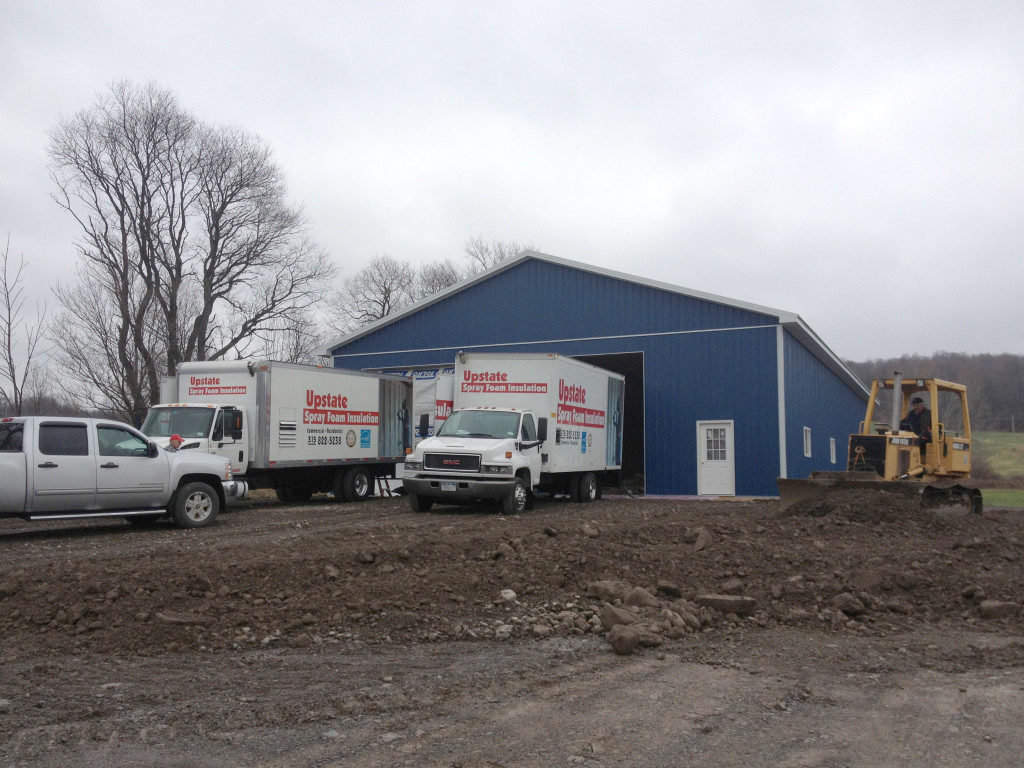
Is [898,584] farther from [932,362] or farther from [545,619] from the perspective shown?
[932,362]

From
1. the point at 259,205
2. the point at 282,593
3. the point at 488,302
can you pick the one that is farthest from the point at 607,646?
the point at 259,205

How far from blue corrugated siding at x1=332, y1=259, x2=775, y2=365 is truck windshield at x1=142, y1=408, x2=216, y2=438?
33.9 ft

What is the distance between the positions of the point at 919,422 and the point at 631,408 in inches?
445

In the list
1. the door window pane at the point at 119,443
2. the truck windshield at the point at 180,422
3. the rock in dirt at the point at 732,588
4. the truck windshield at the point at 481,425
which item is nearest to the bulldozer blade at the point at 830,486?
the truck windshield at the point at 481,425

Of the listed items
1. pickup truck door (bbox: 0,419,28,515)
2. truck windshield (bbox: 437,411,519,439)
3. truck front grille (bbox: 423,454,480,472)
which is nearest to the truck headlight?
truck front grille (bbox: 423,454,480,472)

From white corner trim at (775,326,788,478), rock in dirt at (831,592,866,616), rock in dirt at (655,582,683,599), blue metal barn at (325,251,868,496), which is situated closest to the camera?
rock in dirt at (831,592,866,616)

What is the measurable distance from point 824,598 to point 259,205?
34541 mm

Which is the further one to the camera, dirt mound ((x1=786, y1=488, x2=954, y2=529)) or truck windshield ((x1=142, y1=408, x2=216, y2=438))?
truck windshield ((x1=142, y1=408, x2=216, y2=438))

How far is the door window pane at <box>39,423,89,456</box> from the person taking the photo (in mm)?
12328

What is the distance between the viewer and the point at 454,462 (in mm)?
15938

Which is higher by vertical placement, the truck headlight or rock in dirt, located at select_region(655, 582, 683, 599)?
the truck headlight

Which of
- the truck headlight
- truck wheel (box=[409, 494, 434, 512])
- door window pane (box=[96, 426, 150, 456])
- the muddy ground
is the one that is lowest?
the muddy ground

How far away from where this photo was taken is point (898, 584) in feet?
27.4

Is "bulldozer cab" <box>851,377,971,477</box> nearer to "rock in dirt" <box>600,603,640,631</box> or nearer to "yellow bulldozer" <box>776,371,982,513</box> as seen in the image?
"yellow bulldozer" <box>776,371,982,513</box>
